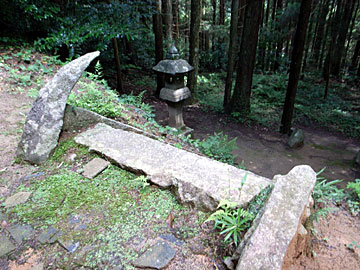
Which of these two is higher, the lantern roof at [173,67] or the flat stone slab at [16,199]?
the lantern roof at [173,67]

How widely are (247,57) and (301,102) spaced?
4955 mm

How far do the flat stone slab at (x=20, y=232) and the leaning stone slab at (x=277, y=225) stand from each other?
1892 mm

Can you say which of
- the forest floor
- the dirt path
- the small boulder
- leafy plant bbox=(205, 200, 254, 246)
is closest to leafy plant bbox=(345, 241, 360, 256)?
the forest floor

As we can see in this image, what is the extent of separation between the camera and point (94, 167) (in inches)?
121

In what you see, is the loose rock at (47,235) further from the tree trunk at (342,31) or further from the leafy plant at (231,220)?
the tree trunk at (342,31)

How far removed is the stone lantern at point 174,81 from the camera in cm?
750

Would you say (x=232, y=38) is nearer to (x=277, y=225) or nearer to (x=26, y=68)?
(x=26, y=68)

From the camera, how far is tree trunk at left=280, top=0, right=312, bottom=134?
8023 millimetres

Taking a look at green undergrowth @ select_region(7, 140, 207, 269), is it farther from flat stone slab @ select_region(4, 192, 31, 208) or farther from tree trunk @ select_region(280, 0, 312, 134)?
tree trunk @ select_region(280, 0, 312, 134)

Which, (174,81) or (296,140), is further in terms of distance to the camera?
(296,140)

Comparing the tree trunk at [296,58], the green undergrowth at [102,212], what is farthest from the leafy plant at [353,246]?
the tree trunk at [296,58]

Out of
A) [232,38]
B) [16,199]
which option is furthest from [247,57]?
[16,199]

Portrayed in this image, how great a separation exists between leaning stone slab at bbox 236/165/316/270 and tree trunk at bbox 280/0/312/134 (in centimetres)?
755

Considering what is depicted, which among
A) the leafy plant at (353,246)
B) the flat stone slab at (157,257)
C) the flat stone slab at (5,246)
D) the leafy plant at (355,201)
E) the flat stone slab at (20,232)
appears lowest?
the leafy plant at (355,201)
